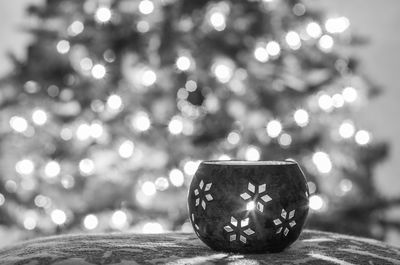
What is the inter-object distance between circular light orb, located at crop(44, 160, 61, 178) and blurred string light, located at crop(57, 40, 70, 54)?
46 cm

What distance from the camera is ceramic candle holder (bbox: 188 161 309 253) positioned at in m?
0.85

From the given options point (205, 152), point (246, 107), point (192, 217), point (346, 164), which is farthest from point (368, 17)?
point (192, 217)

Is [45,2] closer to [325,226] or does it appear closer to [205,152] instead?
[205,152]

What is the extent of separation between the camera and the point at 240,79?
229cm

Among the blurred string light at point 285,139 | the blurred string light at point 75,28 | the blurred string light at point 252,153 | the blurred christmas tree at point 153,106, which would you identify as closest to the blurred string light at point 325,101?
the blurred christmas tree at point 153,106

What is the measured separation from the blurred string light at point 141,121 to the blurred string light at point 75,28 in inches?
17.4

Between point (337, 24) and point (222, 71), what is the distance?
1.84ft

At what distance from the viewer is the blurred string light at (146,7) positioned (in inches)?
87.9

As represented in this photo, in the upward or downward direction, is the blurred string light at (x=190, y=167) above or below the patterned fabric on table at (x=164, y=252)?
above

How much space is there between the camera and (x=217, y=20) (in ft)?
7.22

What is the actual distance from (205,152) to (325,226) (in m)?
0.62

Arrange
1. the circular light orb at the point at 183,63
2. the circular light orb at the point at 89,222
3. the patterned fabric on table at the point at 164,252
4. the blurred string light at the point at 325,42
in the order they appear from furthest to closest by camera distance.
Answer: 1. the blurred string light at the point at 325,42
2. the circular light orb at the point at 89,222
3. the circular light orb at the point at 183,63
4. the patterned fabric on table at the point at 164,252

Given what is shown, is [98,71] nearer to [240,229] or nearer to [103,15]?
[103,15]

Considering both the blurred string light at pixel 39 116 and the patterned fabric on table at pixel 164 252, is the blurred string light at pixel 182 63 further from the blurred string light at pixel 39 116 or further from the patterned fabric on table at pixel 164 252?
the patterned fabric on table at pixel 164 252
